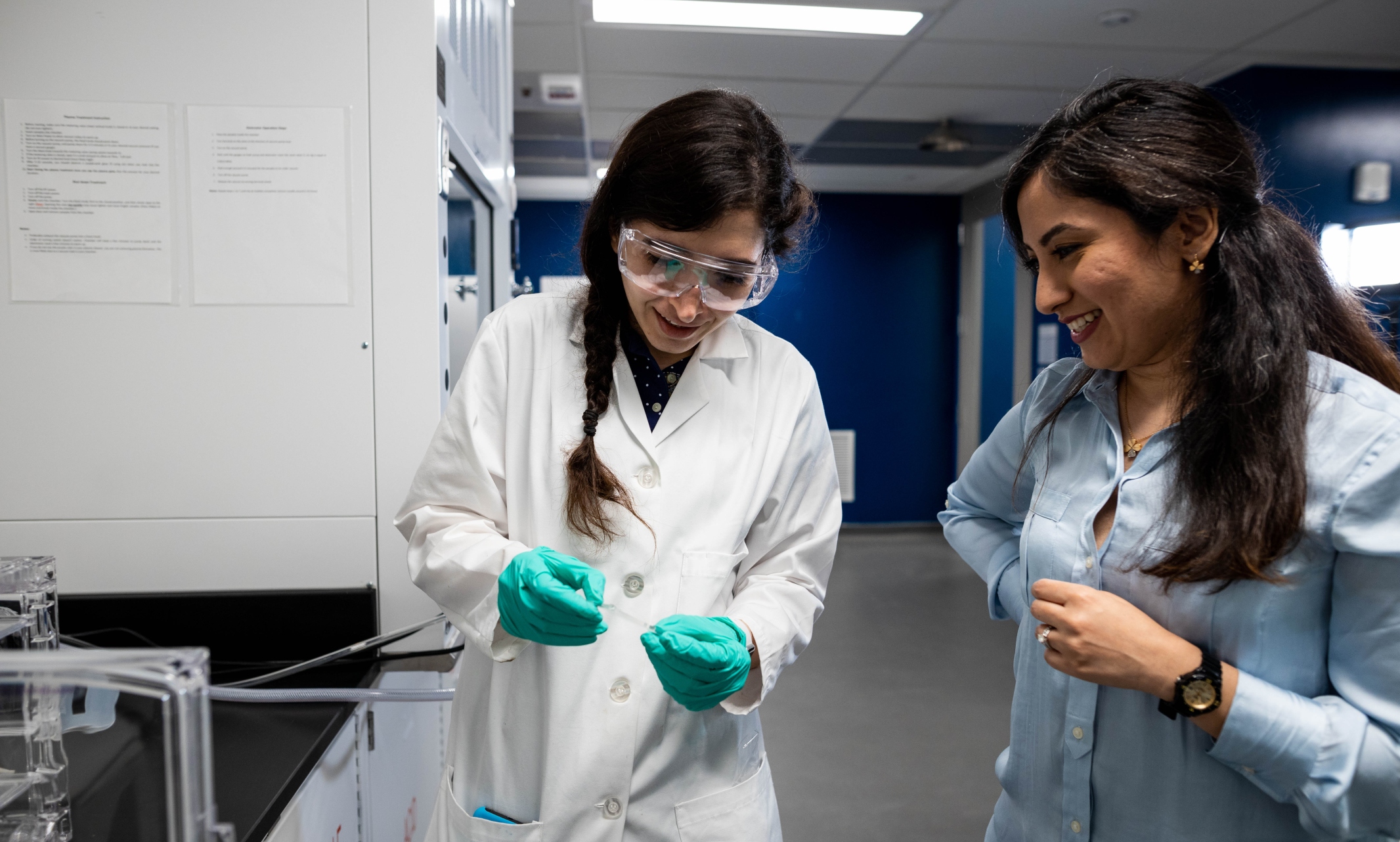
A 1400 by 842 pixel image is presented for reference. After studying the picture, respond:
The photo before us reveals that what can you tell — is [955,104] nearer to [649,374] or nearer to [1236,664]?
[649,374]

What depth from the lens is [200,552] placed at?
138cm

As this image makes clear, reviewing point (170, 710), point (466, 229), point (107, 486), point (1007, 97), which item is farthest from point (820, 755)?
point (1007, 97)

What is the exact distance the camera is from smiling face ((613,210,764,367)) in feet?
3.32

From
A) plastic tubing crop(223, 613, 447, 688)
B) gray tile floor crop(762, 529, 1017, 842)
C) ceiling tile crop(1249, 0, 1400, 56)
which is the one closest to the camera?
plastic tubing crop(223, 613, 447, 688)

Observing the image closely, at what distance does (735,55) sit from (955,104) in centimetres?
131

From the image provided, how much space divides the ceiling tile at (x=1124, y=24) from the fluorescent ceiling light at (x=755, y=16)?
0.21 metres

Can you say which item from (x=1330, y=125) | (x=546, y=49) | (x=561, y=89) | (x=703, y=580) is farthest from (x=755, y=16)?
(x=703, y=580)

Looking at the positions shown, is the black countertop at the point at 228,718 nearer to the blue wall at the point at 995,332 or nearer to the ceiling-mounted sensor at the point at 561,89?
the ceiling-mounted sensor at the point at 561,89

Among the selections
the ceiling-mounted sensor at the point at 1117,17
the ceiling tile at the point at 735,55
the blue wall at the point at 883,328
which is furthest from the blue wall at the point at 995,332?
the ceiling-mounted sensor at the point at 1117,17

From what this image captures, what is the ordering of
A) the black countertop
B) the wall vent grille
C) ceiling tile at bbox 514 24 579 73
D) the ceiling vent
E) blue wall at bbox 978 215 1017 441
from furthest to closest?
1. the wall vent grille
2. blue wall at bbox 978 215 1017 441
3. the ceiling vent
4. ceiling tile at bbox 514 24 579 73
5. the black countertop

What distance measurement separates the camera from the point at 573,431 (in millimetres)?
1052

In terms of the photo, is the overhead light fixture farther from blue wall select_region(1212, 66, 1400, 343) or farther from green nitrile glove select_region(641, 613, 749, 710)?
green nitrile glove select_region(641, 613, 749, 710)

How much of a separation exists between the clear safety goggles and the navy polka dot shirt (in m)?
0.12

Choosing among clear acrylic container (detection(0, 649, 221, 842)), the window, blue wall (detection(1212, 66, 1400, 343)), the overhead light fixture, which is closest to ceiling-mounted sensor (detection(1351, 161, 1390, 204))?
blue wall (detection(1212, 66, 1400, 343))
